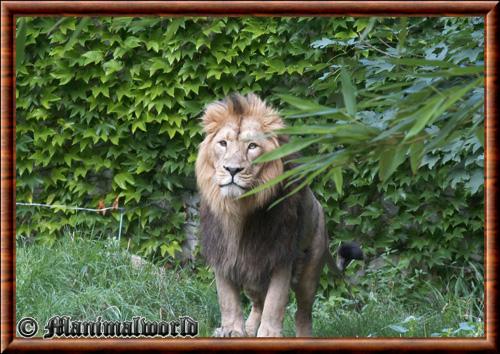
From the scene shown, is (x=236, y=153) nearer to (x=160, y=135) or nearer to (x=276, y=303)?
(x=276, y=303)

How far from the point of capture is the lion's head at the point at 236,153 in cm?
380

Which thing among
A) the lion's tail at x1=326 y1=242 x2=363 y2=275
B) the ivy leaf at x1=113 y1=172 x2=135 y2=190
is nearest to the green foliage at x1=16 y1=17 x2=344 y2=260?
the ivy leaf at x1=113 y1=172 x2=135 y2=190

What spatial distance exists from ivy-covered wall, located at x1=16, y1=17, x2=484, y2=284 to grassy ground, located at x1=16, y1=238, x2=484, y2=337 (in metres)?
0.46

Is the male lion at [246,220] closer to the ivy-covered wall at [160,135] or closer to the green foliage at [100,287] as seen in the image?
the green foliage at [100,287]

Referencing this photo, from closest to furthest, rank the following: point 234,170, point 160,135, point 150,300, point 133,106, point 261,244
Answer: point 234,170 < point 261,244 < point 150,300 < point 133,106 < point 160,135

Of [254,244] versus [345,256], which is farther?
[345,256]

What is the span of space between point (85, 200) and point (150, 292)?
1.38 meters

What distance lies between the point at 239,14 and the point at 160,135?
11.8ft

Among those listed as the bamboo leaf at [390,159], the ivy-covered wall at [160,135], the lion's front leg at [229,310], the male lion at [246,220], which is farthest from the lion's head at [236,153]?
the ivy-covered wall at [160,135]

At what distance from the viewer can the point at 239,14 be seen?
261 centimetres

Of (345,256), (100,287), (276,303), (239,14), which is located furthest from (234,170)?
(100,287)

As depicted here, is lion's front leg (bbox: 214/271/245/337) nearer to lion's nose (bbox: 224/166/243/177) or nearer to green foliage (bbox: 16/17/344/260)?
lion's nose (bbox: 224/166/243/177)

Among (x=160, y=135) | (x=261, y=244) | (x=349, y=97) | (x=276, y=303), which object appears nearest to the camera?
(x=349, y=97)

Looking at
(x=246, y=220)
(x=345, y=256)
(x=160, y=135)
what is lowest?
(x=345, y=256)
